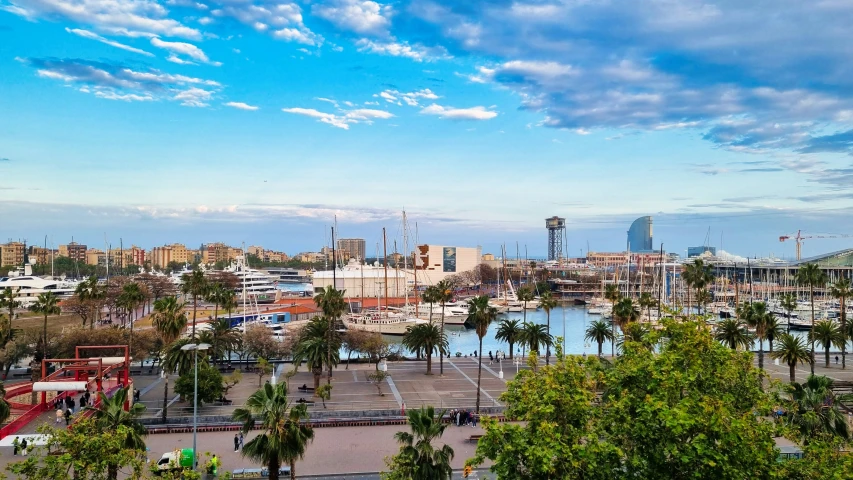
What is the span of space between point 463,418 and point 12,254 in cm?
19178

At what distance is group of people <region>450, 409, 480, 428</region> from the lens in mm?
31094

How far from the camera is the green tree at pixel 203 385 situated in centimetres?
3244

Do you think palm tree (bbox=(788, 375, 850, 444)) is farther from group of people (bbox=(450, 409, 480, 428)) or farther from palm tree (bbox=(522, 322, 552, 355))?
palm tree (bbox=(522, 322, 552, 355))

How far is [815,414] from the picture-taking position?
20203 mm

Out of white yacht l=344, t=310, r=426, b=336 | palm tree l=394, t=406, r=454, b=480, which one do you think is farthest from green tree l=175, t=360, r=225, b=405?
white yacht l=344, t=310, r=426, b=336

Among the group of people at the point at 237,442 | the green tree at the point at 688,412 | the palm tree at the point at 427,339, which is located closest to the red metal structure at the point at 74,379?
the group of people at the point at 237,442

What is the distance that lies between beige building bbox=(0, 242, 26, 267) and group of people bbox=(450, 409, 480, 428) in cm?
18052

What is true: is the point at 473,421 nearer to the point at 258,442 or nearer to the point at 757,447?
the point at 258,442

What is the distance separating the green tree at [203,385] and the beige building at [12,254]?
169055 mm

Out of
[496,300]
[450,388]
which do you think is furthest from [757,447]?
[496,300]

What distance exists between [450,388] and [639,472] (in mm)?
28856

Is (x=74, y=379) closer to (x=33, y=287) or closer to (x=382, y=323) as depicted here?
(x=382, y=323)

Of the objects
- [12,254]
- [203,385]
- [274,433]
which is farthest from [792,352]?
[12,254]

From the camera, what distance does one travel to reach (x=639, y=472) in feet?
42.4
